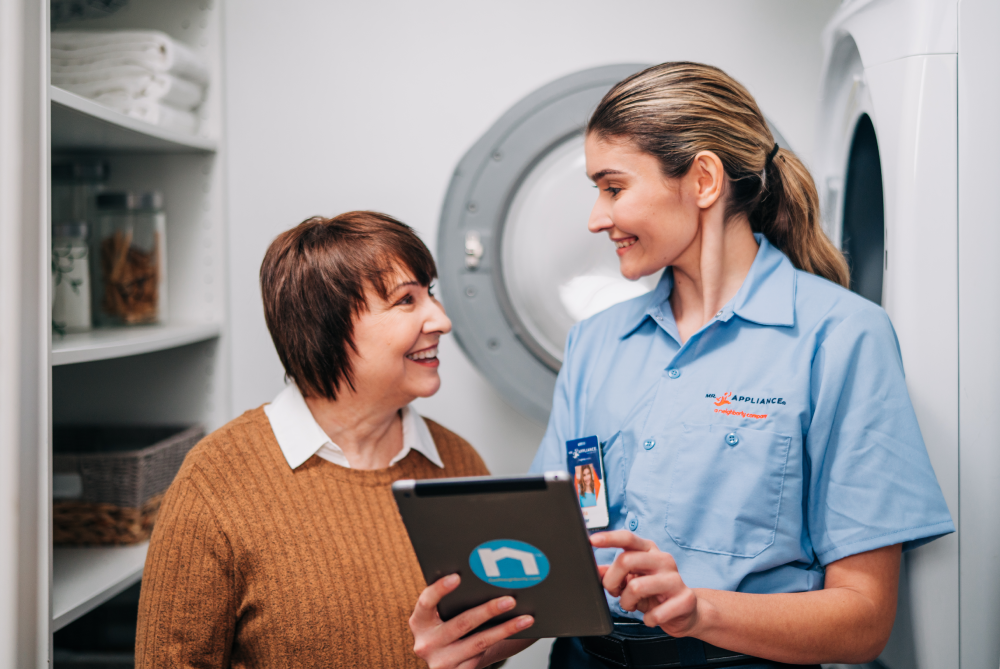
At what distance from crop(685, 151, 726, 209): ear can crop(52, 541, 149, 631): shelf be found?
3.52 ft

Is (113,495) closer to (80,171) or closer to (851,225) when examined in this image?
(80,171)

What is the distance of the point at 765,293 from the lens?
979mm

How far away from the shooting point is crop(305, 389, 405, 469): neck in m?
1.14

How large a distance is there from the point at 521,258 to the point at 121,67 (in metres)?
0.87

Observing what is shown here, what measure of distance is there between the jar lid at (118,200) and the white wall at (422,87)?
23 cm

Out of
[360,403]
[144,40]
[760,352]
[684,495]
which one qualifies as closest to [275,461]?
[360,403]

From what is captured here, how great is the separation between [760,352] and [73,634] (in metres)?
1.60

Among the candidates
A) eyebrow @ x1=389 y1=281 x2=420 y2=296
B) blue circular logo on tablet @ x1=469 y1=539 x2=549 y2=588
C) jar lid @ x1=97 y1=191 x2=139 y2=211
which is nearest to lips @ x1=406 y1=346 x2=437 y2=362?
eyebrow @ x1=389 y1=281 x2=420 y2=296

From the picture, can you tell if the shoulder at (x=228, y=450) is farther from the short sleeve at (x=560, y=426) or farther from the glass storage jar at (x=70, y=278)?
the glass storage jar at (x=70, y=278)

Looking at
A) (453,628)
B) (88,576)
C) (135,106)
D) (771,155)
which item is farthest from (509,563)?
(135,106)

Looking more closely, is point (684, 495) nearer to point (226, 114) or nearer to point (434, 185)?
point (434, 185)

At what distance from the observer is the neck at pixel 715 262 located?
3.35ft

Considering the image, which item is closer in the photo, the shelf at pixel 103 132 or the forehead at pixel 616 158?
the forehead at pixel 616 158

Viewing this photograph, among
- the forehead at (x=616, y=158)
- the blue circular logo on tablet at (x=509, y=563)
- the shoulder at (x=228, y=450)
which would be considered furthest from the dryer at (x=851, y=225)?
the blue circular logo on tablet at (x=509, y=563)
